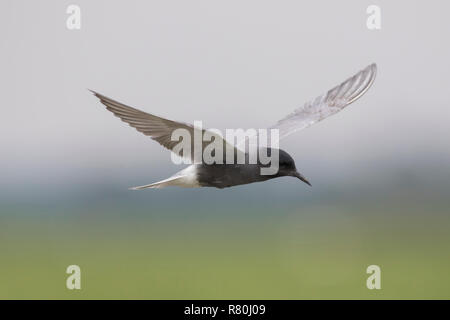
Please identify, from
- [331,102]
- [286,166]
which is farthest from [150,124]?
[331,102]

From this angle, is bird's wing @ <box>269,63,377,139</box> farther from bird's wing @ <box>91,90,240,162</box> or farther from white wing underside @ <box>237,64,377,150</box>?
bird's wing @ <box>91,90,240,162</box>

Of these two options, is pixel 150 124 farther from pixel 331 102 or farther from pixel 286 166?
pixel 331 102

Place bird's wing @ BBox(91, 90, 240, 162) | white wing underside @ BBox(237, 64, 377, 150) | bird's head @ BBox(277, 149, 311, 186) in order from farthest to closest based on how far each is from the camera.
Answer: white wing underside @ BBox(237, 64, 377, 150), bird's head @ BBox(277, 149, 311, 186), bird's wing @ BBox(91, 90, 240, 162)

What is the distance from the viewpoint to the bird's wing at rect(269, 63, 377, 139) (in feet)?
11.5

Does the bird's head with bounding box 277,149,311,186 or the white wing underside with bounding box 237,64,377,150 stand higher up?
the white wing underside with bounding box 237,64,377,150

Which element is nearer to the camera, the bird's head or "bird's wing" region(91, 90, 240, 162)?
"bird's wing" region(91, 90, 240, 162)

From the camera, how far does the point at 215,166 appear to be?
9.52ft

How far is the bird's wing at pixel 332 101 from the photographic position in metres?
3.49

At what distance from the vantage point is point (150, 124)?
8.63ft

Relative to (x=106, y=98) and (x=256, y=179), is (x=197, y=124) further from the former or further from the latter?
(x=256, y=179)

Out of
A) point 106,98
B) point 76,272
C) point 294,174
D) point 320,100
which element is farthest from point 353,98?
point 76,272

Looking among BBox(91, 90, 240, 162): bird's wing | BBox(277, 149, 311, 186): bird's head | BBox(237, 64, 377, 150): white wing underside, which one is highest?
BBox(237, 64, 377, 150): white wing underside

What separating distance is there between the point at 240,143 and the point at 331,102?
708 mm

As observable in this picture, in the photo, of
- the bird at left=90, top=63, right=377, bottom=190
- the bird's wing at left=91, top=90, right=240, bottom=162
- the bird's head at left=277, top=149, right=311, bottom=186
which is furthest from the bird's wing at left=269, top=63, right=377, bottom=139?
the bird's wing at left=91, top=90, right=240, bottom=162
